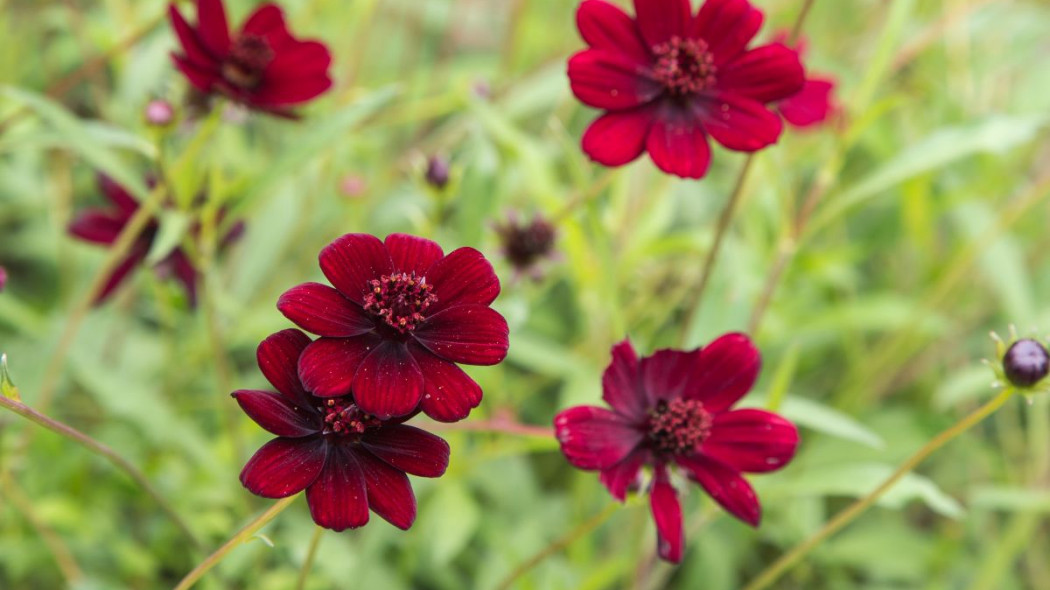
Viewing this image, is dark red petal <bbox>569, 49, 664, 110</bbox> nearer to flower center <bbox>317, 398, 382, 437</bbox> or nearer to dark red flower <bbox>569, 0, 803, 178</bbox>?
dark red flower <bbox>569, 0, 803, 178</bbox>

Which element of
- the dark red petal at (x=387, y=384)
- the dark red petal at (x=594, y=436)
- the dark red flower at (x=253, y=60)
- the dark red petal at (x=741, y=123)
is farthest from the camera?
the dark red flower at (x=253, y=60)

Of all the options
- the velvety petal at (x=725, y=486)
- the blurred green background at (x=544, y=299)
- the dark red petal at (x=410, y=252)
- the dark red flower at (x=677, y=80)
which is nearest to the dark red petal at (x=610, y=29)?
the dark red flower at (x=677, y=80)

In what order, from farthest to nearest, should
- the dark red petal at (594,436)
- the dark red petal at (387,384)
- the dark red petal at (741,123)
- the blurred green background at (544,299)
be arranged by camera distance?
the blurred green background at (544,299) → the dark red petal at (741,123) → the dark red petal at (594,436) → the dark red petal at (387,384)

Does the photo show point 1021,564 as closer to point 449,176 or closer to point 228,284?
point 449,176

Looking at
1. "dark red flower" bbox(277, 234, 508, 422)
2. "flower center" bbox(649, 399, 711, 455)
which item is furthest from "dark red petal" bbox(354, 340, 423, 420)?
"flower center" bbox(649, 399, 711, 455)

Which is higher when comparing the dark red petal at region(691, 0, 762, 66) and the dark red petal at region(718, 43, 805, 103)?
the dark red petal at region(691, 0, 762, 66)

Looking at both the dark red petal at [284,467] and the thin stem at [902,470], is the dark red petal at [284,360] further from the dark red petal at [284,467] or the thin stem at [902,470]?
the thin stem at [902,470]

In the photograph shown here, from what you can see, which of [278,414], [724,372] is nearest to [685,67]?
[724,372]
